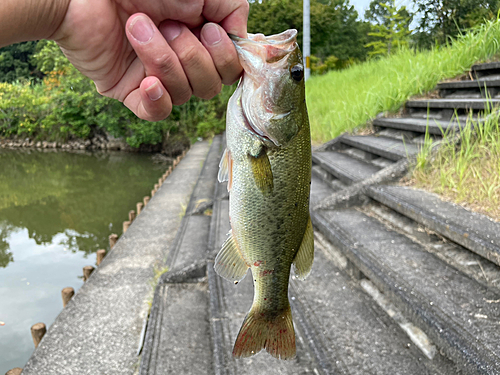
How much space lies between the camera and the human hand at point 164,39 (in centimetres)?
115

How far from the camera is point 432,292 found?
2.29m

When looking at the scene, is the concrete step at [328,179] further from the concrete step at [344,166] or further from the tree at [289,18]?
the tree at [289,18]

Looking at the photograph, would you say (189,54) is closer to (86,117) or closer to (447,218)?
(447,218)

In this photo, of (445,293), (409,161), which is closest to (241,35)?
(445,293)

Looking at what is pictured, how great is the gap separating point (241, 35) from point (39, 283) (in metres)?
5.75

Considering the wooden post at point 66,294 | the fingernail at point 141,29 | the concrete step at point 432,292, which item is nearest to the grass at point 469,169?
the concrete step at point 432,292

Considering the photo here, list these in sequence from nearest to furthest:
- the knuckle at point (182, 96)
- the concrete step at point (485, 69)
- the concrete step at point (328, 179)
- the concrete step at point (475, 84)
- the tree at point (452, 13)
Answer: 1. the knuckle at point (182, 96)
2. the concrete step at point (475, 84)
3. the concrete step at point (328, 179)
4. the concrete step at point (485, 69)
5. the tree at point (452, 13)

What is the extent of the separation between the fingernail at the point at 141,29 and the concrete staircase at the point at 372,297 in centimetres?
183

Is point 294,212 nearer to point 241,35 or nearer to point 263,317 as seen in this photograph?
point 263,317

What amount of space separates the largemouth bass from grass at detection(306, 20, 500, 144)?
4896 mm

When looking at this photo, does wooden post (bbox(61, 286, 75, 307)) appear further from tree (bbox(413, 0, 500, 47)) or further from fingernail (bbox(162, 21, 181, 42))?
tree (bbox(413, 0, 500, 47))

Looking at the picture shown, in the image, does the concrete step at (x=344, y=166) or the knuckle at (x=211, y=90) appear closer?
the knuckle at (x=211, y=90)

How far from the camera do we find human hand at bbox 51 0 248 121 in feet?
3.78

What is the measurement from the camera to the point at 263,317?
1.22m
